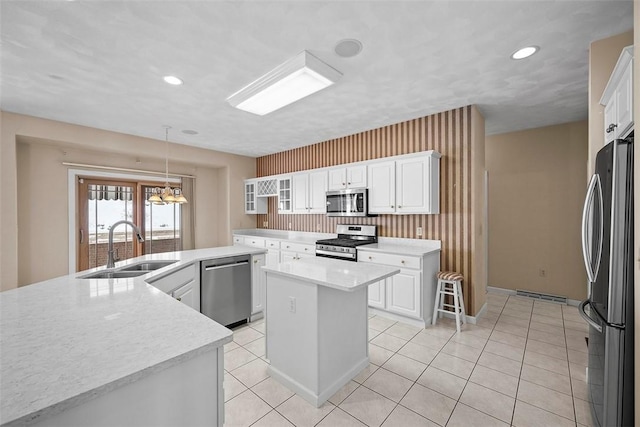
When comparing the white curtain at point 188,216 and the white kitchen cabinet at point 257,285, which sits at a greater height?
the white curtain at point 188,216

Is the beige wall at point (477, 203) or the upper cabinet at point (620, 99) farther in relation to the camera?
the beige wall at point (477, 203)

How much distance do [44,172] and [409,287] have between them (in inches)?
211

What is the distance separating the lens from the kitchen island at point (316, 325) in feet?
6.58

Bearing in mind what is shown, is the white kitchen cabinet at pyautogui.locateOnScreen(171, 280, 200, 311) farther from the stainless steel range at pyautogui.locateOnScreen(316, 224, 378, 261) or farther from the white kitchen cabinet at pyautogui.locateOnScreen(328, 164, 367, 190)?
the white kitchen cabinet at pyautogui.locateOnScreen(328, 164, 367, 190)

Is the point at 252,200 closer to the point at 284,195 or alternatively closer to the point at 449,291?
the point at 284,195

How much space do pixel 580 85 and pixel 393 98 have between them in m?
1.88

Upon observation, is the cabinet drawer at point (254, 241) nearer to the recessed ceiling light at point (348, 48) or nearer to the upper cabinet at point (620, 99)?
the recessed ceiling light at point (348, 48)

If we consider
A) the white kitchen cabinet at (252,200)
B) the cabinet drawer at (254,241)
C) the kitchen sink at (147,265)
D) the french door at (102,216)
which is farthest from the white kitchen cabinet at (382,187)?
the french door at (102,216)

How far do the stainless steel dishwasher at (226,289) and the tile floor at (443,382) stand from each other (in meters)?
0.26

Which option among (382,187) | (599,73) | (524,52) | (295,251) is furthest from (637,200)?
(295,251)

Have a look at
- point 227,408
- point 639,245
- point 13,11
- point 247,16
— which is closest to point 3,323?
point 227,408

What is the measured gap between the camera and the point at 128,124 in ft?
12.8

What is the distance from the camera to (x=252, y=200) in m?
6.12

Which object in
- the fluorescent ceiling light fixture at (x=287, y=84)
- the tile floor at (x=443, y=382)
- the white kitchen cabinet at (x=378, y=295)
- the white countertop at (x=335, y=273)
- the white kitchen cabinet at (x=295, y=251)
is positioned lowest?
the tile floor at (x=443, y=382)
